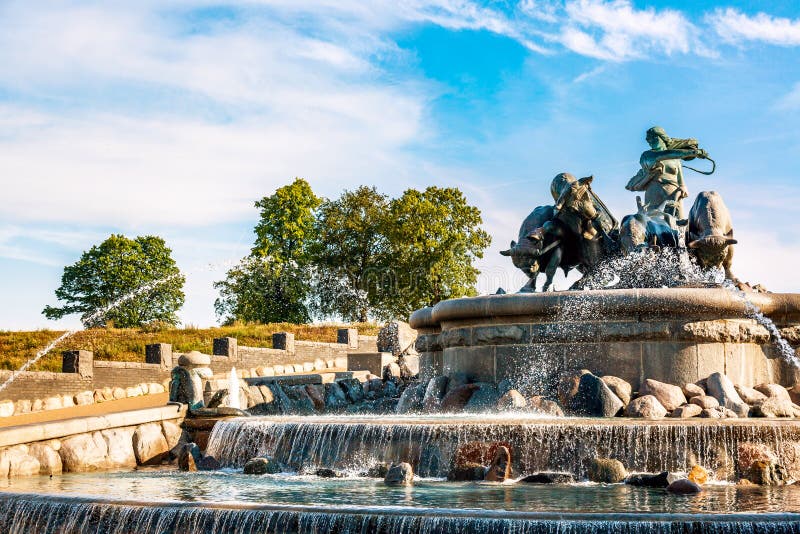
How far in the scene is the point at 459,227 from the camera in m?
51.8

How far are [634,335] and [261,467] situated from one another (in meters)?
5.10

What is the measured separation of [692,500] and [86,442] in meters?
7.34

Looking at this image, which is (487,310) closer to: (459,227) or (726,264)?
(726,264)

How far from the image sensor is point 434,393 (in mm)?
14102

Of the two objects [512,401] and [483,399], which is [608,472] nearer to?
[512,401]

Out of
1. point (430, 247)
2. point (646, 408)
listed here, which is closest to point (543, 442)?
point (646, 408)

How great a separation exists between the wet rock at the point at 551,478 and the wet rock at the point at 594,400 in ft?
8.31

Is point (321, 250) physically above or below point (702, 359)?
above

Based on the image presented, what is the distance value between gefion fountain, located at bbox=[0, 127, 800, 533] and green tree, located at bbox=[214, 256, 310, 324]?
117 feet

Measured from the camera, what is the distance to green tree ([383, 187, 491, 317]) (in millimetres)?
50094

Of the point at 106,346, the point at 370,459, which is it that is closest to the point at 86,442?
the point at 370,459

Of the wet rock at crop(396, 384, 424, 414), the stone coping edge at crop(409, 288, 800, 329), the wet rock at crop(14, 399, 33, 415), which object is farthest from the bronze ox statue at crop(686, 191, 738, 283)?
the wet rock at crop(14, 399, 33, 415)

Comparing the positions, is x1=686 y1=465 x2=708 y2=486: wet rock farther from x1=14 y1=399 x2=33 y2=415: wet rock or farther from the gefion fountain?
x1=14 y1=399 x2=33 y2=415: wet rock

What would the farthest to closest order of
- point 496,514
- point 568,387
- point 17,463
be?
point 568,387, point 17,463, point 496,514
